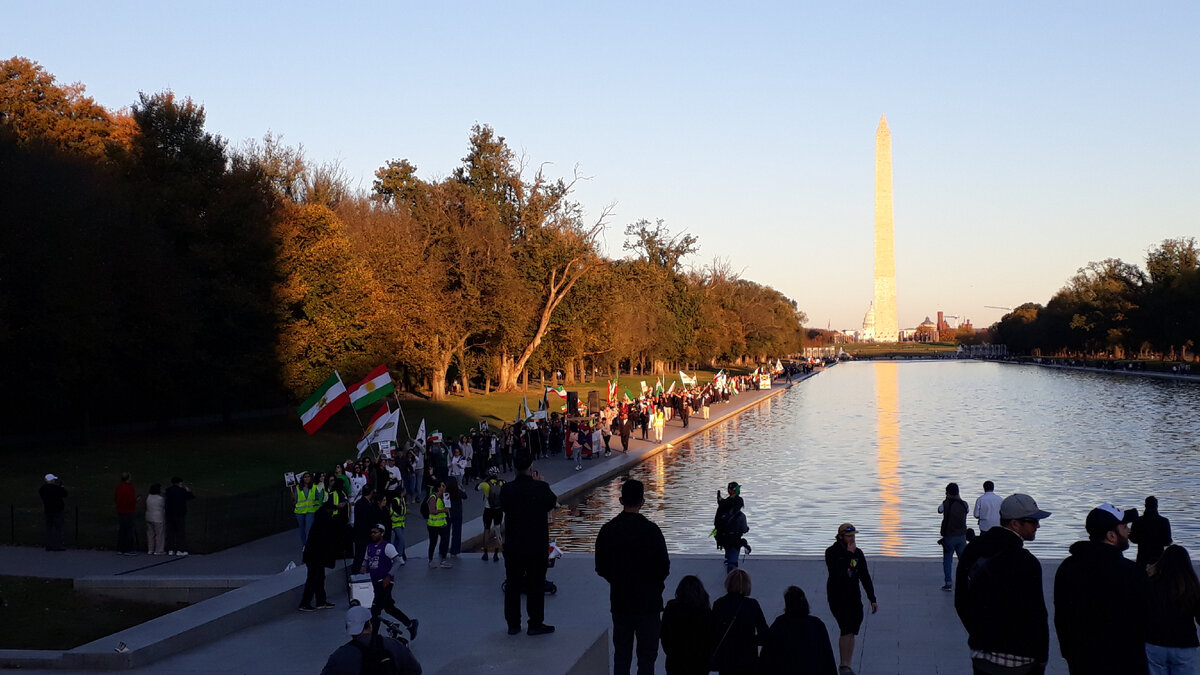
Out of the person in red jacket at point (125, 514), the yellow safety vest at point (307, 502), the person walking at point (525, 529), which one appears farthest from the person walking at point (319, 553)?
the person in red jacket at point (125, 514)

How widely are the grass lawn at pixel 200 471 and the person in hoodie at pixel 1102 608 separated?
1705 cm

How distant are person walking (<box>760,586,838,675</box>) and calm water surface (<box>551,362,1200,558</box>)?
1250 cm

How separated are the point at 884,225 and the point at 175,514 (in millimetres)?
151119

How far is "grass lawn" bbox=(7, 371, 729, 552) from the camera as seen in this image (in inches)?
875

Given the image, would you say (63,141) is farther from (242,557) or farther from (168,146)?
(242,557)

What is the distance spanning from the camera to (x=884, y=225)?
162 metres

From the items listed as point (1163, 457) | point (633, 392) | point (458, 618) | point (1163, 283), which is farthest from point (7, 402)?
point (1163, 283)

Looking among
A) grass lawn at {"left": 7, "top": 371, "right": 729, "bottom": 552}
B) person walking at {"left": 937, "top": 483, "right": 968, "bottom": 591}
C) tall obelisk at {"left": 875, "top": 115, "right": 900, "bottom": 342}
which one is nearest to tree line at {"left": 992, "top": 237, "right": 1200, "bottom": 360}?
tall obelisk at {"left": 875, "top": 115, "right": 900, "bottom": 342}

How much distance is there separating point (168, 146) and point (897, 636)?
3588 cm

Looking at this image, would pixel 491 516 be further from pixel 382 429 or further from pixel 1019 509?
pixel 1019 509

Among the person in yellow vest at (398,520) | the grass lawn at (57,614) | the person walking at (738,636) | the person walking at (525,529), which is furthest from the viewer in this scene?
the person in yellow vest at (398,520)

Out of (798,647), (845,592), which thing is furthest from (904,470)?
(798,647)

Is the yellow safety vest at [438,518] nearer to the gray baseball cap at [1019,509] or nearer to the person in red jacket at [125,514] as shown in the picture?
the person in red jacket at [125,514]

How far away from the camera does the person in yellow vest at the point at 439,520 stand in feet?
58.0
